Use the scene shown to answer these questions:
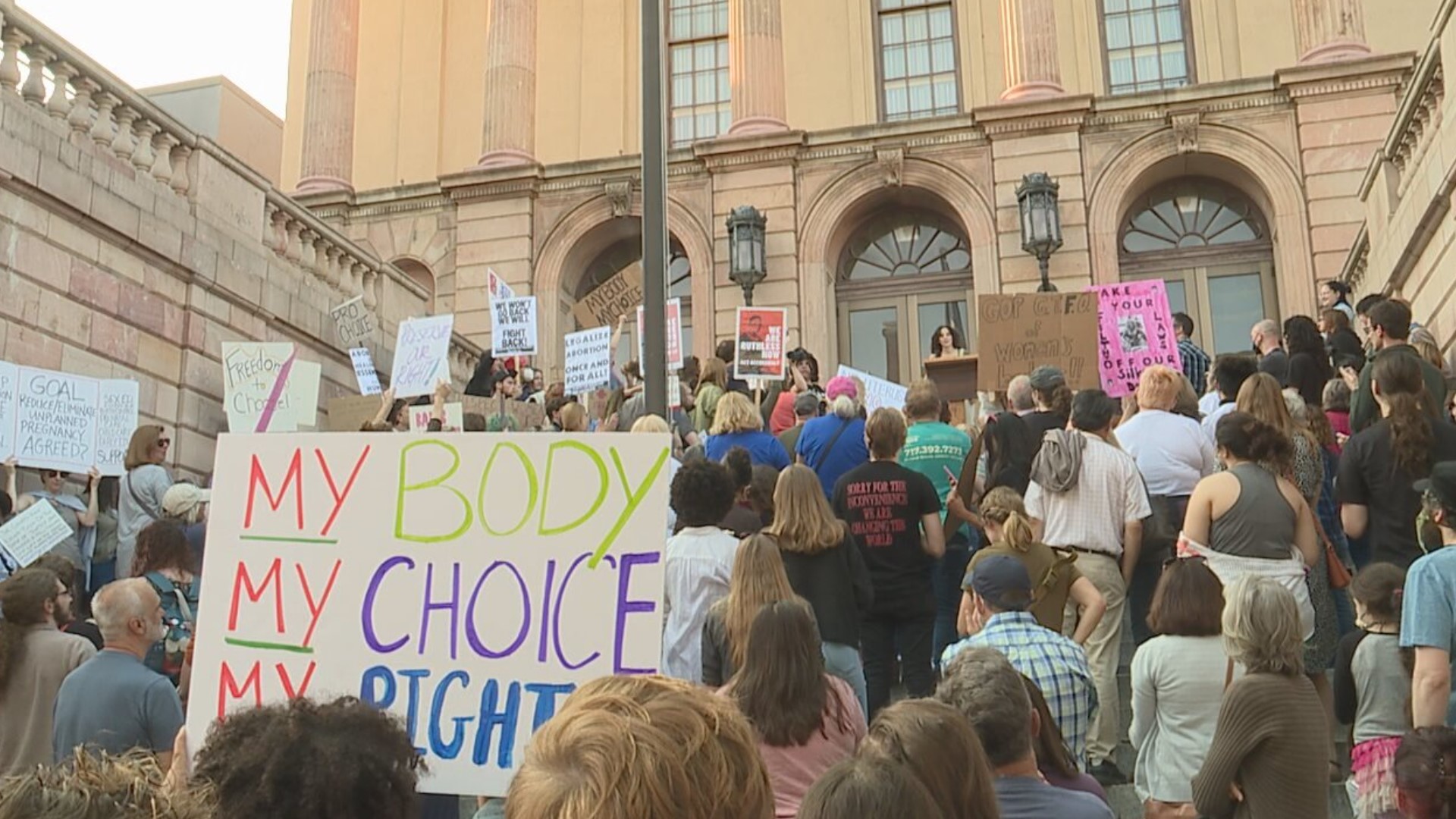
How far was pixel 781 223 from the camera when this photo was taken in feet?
69.4

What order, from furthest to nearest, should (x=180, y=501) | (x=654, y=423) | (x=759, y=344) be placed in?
(x=759, y=344), (x=180, y=501), (x=654, y=423)

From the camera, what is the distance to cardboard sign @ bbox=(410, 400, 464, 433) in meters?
12.1

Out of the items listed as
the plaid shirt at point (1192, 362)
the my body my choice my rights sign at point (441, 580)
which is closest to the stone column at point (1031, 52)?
the plaid shirt at point (1192, 362)

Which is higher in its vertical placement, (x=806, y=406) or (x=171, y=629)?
(x=806, y=406)

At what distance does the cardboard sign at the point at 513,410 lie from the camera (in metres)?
14.4

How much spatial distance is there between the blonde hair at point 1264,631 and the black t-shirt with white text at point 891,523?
7.82ft

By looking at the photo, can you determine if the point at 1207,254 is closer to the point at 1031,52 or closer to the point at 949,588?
the point at 1031,52

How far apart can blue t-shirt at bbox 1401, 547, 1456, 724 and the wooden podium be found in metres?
11.0

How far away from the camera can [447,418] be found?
12258 mm

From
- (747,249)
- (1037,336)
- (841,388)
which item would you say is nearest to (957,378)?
(1037,336)

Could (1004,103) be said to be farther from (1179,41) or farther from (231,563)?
(231,563)

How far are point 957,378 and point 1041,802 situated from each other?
41.3 feet

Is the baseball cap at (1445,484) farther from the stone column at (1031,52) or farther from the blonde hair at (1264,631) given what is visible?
the stone column at (1031,52)

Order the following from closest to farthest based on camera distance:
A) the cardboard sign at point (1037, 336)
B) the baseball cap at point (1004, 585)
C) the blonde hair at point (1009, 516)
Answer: the baseball cap at point (1004, 585) → the blonde hair at point (1009, 516) → the cardboard sign at point (1037, 336)
